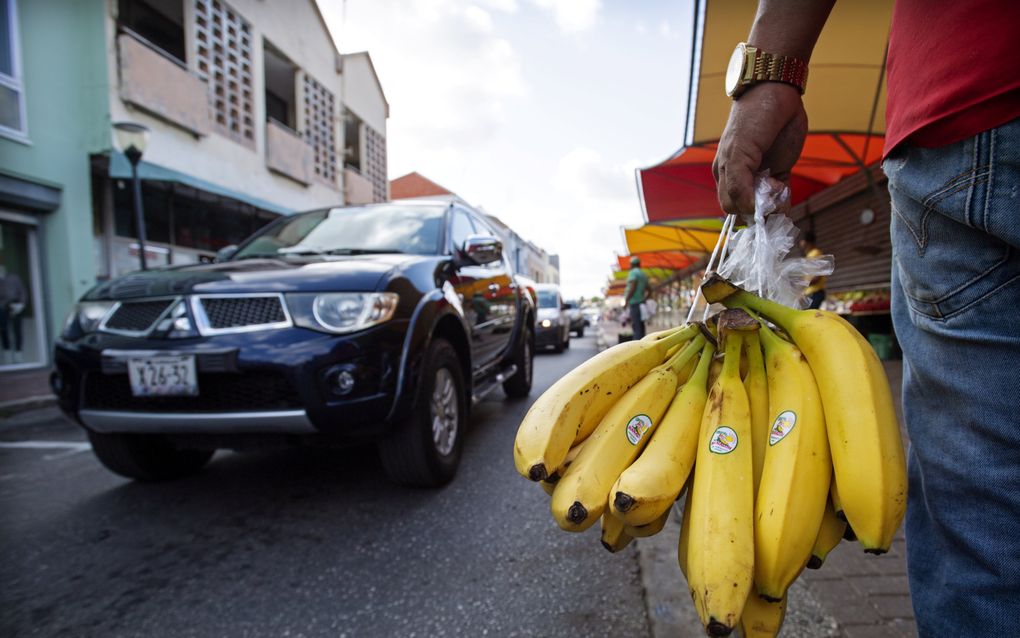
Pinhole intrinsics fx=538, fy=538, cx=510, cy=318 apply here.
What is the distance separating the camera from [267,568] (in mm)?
2064

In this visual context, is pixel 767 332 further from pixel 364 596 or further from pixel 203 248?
pixel 203 248

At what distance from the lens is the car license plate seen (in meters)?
2.28

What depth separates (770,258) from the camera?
1024 millimetres

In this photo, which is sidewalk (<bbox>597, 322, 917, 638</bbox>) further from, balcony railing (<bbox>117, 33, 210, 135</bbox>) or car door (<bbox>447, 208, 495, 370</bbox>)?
balcony railing (<bbox>117, 33, 210, 135</bbox>)

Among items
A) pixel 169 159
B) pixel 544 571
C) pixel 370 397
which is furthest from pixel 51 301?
pixel 544 571

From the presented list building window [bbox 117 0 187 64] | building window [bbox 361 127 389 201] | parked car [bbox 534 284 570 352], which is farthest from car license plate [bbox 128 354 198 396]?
building window [bbox 361 127 389 201]

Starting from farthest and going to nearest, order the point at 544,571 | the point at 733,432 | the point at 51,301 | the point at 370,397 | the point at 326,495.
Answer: the point at 51,301, the point at 326,495, the point at 370,397, the point at 544,571, the point at 733,432

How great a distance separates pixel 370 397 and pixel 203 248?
1153 cm

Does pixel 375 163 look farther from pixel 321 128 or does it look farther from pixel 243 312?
pixel 243 312

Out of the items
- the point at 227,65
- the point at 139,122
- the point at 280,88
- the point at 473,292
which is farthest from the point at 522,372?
the point at 280,88

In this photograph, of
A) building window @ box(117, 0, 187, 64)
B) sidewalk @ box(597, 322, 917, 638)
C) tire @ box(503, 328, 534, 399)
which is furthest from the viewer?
building window @ box(117, 0, 187, 64)

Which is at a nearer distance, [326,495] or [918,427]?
[918,427]

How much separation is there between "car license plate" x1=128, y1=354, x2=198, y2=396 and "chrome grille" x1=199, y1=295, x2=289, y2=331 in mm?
197

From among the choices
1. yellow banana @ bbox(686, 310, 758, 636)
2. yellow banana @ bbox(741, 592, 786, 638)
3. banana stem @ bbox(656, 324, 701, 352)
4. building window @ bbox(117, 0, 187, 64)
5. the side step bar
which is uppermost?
building window @ bbox(117, 0, 187, 64)
